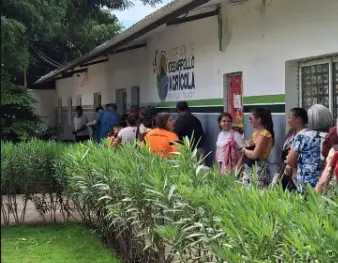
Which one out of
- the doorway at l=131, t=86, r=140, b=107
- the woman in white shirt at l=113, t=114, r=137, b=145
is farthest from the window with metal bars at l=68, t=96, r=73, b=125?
the woman in white shirt at l=113, t=114, r=137, b=145

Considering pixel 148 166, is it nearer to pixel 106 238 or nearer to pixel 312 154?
pixel 312 154

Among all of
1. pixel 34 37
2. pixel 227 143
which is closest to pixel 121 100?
pixel 227 143

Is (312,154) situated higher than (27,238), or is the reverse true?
(312,154)

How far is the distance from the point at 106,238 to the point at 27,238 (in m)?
1.31

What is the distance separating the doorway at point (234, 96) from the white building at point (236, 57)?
0.7 inches

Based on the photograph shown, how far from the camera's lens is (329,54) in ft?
23.6

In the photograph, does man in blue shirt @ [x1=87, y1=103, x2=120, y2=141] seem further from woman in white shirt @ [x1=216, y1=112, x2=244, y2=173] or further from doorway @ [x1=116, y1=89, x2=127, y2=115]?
woman in white shirt @ [x1=216, y1=112, x2=244, y2=173]

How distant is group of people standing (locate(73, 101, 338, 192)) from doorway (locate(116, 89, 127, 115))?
677cm

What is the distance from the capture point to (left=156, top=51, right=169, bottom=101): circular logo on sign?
13180mm

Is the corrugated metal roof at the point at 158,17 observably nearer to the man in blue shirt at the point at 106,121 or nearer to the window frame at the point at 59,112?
the man in blue shirt at the point at 106,121

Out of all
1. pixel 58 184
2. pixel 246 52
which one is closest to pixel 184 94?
pixel 246 52

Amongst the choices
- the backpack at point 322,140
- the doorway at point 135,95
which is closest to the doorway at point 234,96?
the backpack at point 322,140

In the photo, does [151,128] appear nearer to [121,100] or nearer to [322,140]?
[322,140]

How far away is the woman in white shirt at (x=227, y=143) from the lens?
7.74 metres
